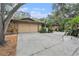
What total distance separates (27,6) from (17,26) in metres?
0.20

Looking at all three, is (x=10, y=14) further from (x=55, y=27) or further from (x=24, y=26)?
(x=55, y=27)

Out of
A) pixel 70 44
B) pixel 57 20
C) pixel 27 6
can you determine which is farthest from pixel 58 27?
pixel 27 6

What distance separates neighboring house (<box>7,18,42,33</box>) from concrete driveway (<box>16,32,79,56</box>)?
2.3 inches

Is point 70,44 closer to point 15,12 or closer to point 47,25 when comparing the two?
point 47,25

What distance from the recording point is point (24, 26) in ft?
6.20

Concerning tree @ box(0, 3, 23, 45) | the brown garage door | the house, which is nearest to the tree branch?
tree @ box(0, 3, 23, 45)

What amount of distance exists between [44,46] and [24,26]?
254 millimetres

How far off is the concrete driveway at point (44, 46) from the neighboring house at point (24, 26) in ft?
0.19

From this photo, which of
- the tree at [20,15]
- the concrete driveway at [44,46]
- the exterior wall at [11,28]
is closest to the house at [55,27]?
the concrete driveway at [44,46]

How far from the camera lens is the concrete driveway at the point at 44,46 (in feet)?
6.05

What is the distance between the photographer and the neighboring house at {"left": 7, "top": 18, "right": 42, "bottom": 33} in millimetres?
1865

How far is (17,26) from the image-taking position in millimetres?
1887

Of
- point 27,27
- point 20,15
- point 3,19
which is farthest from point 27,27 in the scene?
point 3,19

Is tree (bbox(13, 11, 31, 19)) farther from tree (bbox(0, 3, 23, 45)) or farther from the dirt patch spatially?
the dirt patch
